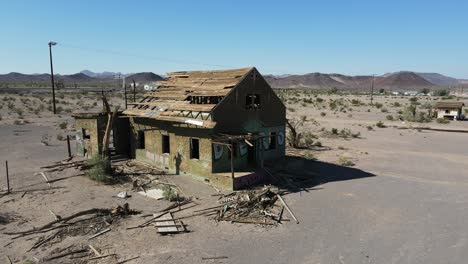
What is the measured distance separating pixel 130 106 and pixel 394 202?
15.8m

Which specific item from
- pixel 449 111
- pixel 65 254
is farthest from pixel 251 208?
pixel 449 111

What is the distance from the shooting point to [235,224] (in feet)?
42.0

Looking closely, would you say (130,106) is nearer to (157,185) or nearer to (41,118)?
(157,185)

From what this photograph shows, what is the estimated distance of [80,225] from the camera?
12398 mm

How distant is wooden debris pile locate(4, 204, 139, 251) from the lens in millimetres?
11578

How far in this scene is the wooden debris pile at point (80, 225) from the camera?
38.0 ft

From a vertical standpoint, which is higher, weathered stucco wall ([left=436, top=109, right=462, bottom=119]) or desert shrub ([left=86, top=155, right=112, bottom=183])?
weathered stucco wall ([left=436, top=109, right=462, bottom=119])

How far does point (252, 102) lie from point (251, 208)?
681 cm

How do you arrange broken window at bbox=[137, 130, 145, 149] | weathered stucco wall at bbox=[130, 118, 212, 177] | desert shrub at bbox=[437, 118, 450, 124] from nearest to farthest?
weathered stucco wall at bbox=[130, 118, 212, 177], broken window at bbox=[137, 130, 145, 149], desert shrub at bbox=[437, 118, 450, 124]

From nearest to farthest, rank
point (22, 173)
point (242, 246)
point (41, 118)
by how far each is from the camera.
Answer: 1. point (242, 246)
2. point (22, 173)
3. point (41, 118)

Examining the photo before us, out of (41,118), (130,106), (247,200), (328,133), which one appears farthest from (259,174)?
(41,118)

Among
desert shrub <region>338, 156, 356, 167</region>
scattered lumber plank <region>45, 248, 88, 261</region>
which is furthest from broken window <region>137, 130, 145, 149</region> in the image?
desert shrub <region>338, 156, 356, 167</region>

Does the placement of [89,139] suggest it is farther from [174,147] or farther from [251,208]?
[251,208]

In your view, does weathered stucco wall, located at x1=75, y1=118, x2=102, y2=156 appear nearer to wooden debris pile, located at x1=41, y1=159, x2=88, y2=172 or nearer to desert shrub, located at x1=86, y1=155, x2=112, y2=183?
wooden debris pile, located at x1=41, y1=159, x2=88, y2=172
